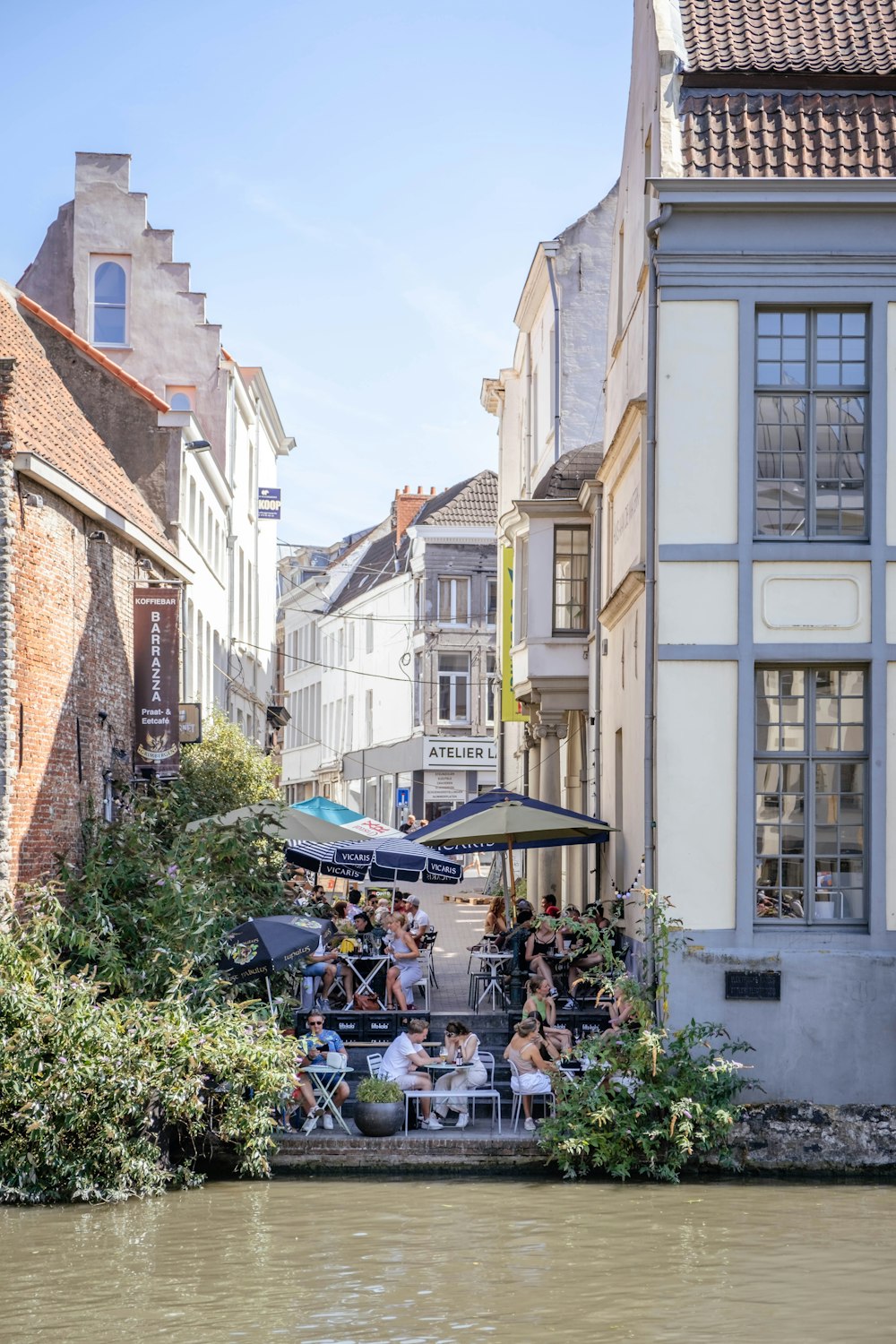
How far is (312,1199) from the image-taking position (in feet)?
45.3

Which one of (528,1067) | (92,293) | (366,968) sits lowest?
(528,1067)

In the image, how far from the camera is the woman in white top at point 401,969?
19.0 metres

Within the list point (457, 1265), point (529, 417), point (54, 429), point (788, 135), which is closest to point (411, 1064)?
point (457, 1265)

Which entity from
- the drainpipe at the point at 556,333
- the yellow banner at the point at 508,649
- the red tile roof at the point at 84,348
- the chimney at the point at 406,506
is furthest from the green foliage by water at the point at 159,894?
the chimney at the point at 406,506

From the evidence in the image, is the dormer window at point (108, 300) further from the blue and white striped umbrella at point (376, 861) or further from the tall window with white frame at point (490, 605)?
the tall window with white frame at point (490, 605)

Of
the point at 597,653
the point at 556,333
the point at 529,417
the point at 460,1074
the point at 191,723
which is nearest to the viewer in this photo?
the point at 460,1074

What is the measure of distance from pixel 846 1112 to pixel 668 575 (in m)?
5.14

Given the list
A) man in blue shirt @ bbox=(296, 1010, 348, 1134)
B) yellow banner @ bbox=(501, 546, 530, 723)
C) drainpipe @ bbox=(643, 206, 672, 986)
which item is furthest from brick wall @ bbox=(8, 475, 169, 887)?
yellow banner @ bbox=(501, 546, 530, 723)

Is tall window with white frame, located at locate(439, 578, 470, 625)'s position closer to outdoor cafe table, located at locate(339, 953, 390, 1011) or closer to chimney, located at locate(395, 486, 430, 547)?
chimney, located at locate(395, 486, 430, 547)

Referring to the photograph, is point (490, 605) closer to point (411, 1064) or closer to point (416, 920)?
point (416, 920)

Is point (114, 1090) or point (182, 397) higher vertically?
point (182, 397)

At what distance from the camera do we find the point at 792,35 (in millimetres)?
17672

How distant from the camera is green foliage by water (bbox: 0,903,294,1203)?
1364 centimetres

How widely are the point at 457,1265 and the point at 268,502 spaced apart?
3692 centimetres
